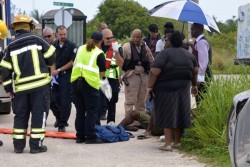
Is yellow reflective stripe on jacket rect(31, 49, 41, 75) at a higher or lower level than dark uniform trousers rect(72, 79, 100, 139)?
higher

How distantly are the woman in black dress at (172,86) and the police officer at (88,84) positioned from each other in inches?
41.0

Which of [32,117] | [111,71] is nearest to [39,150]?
[32,117]

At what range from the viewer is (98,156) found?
28.4ft

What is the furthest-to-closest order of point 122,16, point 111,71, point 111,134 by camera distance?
point 122,16
point 111,71
point 111,134

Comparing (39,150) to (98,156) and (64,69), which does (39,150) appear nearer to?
(98,156)

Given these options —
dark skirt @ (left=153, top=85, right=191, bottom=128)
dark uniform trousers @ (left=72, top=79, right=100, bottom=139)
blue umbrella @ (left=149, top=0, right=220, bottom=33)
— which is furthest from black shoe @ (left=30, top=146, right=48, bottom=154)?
blue umbrella @ (left=149, top=0, right=220, bottom=33)

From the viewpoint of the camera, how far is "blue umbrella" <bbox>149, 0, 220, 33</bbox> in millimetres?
10164

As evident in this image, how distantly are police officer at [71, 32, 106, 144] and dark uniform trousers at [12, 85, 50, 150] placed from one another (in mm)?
768

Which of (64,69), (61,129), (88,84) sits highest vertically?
(64,69)

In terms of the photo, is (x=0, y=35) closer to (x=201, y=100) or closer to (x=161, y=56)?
(x=161, y=56)

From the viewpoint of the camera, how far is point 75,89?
958 centimetres

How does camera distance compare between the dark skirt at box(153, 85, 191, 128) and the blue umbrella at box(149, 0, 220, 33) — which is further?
the blue umbrella at box(149, 0, 220, 33)

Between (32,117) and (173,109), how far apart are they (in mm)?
2067

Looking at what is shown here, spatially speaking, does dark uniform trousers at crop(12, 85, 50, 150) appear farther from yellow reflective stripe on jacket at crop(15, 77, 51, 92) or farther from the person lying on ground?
the person lying on ground
